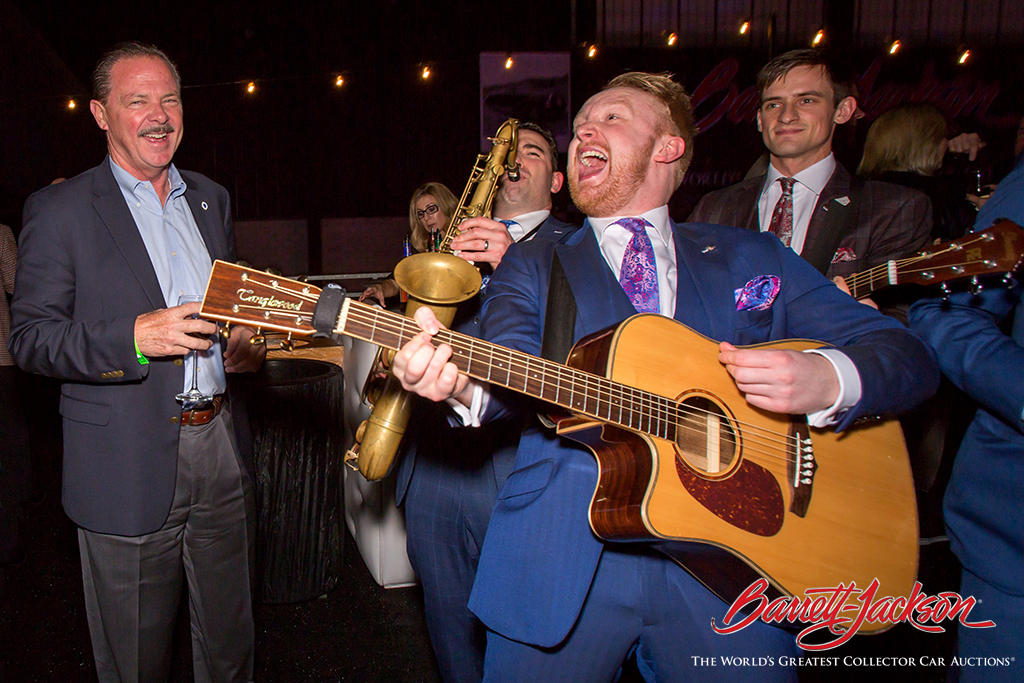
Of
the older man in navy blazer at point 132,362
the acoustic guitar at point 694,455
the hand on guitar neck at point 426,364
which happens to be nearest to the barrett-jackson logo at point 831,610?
the acoustic guitar at point 694,455

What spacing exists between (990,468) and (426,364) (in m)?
1.50

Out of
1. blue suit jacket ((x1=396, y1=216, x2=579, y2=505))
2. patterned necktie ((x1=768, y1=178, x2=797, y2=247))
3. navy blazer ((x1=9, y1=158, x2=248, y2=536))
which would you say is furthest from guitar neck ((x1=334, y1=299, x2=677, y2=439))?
patterned necktie ((x1=768, y1=178, x2=797, y2=247))

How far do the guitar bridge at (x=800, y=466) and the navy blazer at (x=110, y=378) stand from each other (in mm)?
1800

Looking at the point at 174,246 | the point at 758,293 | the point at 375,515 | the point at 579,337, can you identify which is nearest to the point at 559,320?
the point at 579,337

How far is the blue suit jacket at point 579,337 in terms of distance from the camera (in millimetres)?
1364

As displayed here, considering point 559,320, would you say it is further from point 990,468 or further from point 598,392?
point 990,468

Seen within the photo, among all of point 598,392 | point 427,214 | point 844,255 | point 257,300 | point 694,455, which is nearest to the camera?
point 257,300

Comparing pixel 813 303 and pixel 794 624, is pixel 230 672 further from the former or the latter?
pixel 813 303

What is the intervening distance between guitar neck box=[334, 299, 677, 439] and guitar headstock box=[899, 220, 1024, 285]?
39.7 inches

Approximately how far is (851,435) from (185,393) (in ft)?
6.50

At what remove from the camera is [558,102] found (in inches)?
327

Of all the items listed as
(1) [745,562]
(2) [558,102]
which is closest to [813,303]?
(1) [745,562]

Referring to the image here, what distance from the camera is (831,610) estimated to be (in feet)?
4.66

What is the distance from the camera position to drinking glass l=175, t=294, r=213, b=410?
1.93 metres
